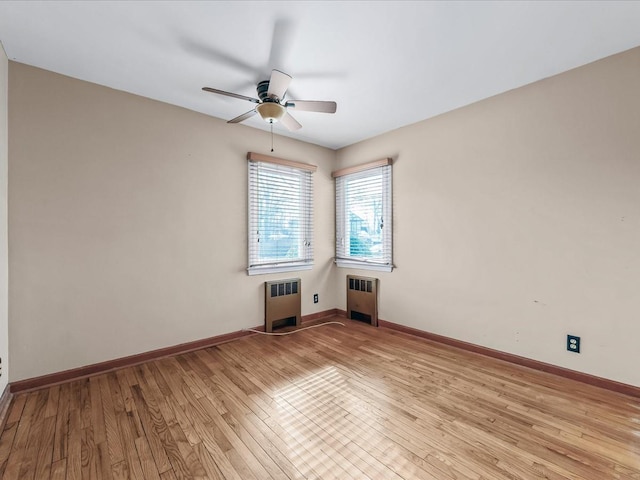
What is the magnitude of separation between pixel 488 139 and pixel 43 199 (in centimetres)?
399

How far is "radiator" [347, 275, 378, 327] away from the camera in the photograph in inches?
148

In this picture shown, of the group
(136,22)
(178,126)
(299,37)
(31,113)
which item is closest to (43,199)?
(31,113)

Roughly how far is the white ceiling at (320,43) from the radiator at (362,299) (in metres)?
2.34

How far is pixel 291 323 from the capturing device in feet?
12.5

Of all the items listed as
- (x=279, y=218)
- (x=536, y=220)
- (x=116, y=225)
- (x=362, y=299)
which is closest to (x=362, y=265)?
(x=362, y=299)

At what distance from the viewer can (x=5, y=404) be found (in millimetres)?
1947

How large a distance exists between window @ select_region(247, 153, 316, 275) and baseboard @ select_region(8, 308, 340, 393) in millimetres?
849

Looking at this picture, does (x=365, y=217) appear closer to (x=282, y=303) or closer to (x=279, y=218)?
(x=279, y=218)

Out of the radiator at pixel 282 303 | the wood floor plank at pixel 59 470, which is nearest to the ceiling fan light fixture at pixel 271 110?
the radiator at pixel 282 303

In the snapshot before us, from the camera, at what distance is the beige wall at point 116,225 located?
2184 mm

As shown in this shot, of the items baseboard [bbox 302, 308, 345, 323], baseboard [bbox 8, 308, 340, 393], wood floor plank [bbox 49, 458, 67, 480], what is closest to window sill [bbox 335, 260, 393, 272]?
baseboard [bbox 302, 308, 345, 323]

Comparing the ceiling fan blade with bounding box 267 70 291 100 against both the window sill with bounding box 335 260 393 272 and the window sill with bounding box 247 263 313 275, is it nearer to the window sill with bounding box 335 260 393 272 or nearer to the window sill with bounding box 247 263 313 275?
the window sill with bounding box 247 263 313 275

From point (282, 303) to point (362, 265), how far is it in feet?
4.04

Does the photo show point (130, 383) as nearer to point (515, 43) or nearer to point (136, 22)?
point (136, 22)
